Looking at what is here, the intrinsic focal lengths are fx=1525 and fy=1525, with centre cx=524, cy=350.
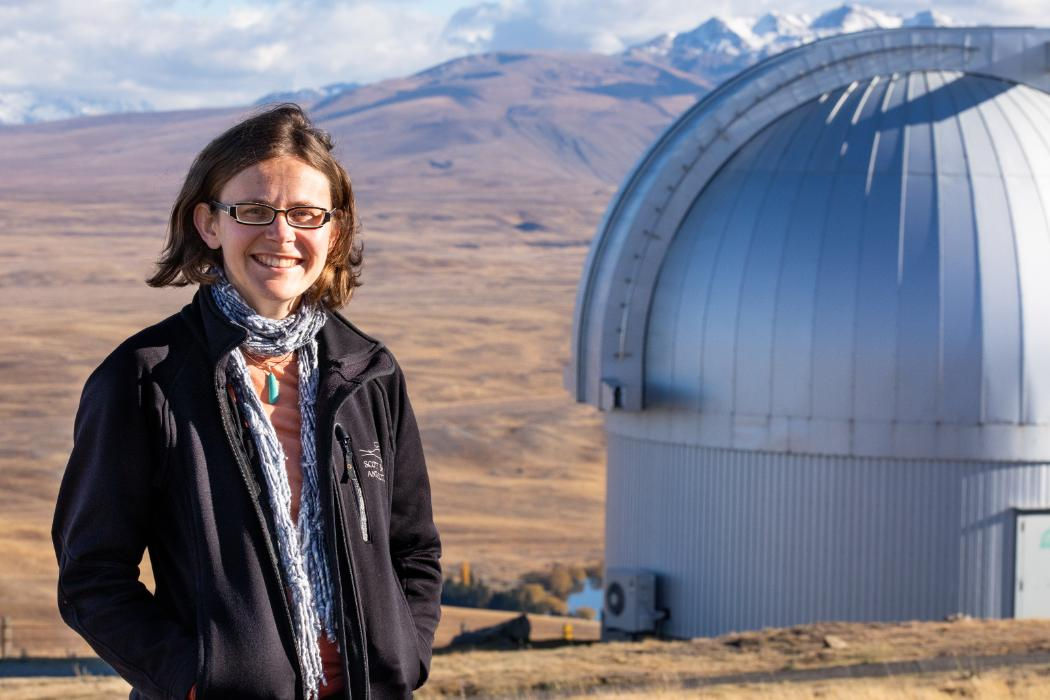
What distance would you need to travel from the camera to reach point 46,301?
299ft

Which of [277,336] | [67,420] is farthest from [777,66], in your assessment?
[67,420]

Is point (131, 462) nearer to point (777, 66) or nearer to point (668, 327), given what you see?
point (668, 327)

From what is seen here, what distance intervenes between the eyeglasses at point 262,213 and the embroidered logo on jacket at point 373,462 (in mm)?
515

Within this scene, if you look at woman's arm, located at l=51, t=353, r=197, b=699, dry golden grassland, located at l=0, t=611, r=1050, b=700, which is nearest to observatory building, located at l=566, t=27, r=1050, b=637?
dry golden grassland, located at l=0, t=611, r=1050, b=700

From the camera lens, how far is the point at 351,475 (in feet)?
10.7

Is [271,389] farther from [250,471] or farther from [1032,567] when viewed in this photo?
[1032,567]

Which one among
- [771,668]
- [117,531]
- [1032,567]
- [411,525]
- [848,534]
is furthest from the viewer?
[1032,567]

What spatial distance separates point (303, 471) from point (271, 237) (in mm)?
513

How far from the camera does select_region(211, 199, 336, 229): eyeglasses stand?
330 cm

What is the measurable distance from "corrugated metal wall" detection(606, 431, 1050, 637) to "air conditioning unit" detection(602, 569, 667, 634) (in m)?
0.60

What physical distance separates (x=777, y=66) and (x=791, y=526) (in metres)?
4.66

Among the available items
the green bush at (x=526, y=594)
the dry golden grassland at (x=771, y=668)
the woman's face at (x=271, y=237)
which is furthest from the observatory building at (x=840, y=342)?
the green bush at (x=526, y=594)

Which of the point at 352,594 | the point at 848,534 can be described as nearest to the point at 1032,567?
the point at 848,534

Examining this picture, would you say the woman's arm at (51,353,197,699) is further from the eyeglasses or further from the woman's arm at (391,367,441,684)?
the woman's arm at (391,367,441,684)
